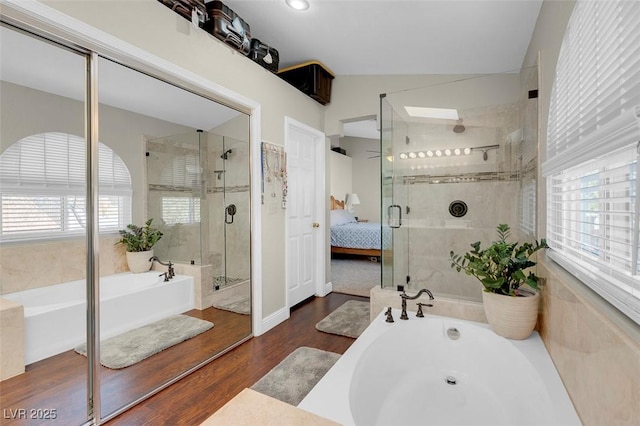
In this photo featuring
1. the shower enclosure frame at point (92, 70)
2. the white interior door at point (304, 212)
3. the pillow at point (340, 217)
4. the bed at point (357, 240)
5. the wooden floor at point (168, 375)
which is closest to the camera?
the shower enclosure frame at point (92, 70)

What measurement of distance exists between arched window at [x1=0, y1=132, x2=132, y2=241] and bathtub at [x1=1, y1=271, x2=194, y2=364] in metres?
0.31

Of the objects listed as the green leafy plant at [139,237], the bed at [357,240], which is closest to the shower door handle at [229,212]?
the green leafy plant at [139,237]

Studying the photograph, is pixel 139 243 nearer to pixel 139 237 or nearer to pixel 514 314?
pixel 139 237

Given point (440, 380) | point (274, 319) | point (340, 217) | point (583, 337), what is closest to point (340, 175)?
point (340, 217)

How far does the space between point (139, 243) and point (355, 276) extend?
11.2ft

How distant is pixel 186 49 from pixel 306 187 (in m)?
1.93

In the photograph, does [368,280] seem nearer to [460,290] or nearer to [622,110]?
[460,290]

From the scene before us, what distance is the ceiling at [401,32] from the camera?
7.38 ft

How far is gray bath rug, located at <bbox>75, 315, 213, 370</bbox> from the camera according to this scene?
5.55ft

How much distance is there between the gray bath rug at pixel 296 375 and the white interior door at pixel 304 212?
3.08ft

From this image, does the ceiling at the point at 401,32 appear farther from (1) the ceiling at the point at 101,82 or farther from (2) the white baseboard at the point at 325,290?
(2) the white baseboard at the point at 325,290

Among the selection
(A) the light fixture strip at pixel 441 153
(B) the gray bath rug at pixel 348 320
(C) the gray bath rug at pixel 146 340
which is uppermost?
(A) the light fixture strip at pixel 441 153

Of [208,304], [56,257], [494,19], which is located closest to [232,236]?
[208,304]

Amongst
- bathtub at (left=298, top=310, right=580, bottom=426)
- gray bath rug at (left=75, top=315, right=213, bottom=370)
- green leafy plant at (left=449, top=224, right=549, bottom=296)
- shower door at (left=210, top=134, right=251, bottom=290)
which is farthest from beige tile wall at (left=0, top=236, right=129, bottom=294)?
green leafy plant at (left=449, top=224, right=549, bottom=296)
